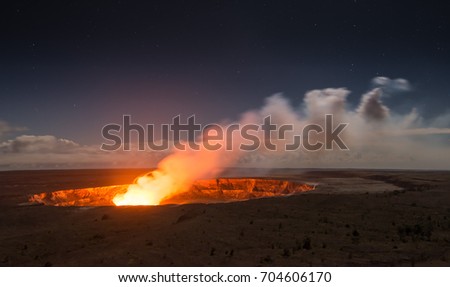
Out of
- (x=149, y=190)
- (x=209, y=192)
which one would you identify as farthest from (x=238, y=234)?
(x=209, y=192)

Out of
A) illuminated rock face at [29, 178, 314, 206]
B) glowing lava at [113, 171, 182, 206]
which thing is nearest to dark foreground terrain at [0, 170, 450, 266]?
glowing lava at [113, 171, 182, 206]

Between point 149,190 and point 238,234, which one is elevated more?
point 149,190

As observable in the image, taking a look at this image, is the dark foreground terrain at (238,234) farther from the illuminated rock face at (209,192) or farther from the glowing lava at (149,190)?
the illuminated rock face at (209,192)

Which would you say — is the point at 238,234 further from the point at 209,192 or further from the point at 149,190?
the point at 209,192

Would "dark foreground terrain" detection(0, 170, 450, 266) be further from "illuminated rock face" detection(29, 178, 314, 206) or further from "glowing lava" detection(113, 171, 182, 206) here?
"illuminated rock face" detection(29, 178, 314, 206)

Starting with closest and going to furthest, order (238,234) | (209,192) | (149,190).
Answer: (238,234), (149,190), (209,192)

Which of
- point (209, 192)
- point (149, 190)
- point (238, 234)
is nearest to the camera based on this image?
point (238, 234)
